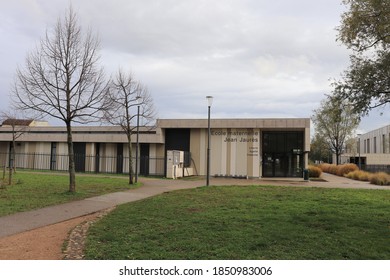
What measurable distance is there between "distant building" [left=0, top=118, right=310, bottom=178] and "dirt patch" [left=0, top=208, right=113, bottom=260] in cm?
2144

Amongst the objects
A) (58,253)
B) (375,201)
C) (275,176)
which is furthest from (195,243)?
(275,176)

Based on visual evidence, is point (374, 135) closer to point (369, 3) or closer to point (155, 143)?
point (155, 143)

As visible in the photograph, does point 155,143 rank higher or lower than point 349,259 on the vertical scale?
higher

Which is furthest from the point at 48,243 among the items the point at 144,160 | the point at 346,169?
the point at 346,169

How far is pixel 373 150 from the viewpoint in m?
89.2

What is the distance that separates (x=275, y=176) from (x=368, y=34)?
25225 millimetres

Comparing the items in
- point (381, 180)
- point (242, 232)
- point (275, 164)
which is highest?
point (275, 164)

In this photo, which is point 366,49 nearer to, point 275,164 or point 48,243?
point 48,243

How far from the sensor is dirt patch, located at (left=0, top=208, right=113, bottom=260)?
6.54 metres

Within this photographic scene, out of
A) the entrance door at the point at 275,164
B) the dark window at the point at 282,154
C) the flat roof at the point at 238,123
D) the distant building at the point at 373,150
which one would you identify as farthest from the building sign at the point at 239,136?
the distant building at the point at 373,150

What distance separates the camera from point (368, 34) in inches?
381

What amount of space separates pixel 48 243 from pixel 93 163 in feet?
95.8

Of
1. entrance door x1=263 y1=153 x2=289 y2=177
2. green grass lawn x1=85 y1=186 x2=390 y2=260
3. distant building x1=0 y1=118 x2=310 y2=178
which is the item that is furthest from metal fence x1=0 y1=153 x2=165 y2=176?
green grass lawn x1=85 y1=186 x2=390 y2=260

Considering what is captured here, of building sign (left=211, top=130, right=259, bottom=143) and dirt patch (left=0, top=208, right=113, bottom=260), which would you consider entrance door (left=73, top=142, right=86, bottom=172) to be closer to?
building sign (left=211, top=130, right=259, bottom=143)
